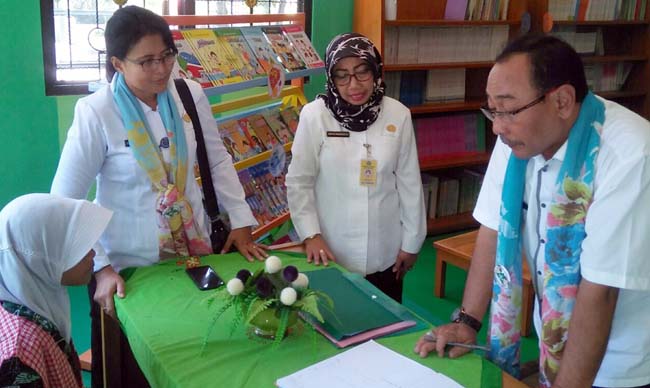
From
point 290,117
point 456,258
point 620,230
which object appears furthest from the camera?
point 456,258

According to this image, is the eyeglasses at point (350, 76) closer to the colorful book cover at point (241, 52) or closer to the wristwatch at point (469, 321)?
the colorful book cover at point (241, 52)

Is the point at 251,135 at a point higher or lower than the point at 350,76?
lower

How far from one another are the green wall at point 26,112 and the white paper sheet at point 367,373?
266 cm

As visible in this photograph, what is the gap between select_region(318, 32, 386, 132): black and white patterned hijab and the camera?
2354 mm

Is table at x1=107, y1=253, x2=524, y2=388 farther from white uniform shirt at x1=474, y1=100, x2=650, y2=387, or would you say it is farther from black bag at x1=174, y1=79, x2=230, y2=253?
black bag at x1=174, y1=79, x2=230, y2=253

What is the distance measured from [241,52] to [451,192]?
259 cm

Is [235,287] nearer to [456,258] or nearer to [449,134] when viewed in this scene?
[456,258]

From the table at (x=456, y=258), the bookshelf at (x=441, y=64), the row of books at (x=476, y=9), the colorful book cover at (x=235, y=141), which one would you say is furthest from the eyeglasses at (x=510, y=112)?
the row of books at (x=476, y=9)

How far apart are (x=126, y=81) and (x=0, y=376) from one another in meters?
1.04

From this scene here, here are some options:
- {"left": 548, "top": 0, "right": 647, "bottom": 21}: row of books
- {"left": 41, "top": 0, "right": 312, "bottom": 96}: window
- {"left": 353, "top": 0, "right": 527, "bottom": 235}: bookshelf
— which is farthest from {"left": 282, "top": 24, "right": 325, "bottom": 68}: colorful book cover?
{"left": 548, "top": 0, "right": 647, "bottom": 21}: row of books

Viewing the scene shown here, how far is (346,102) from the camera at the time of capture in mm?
2385

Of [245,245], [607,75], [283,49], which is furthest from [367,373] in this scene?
[607,75]

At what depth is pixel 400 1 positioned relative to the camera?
460 centimetres

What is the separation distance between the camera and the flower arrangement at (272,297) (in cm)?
151
